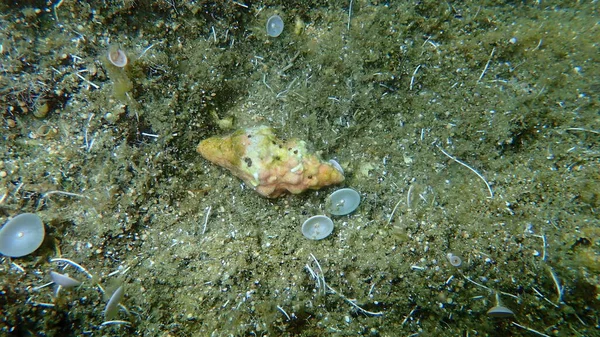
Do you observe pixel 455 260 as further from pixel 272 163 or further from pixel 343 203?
pixel 272 163

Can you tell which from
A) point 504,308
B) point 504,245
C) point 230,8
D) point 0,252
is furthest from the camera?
point 230,8

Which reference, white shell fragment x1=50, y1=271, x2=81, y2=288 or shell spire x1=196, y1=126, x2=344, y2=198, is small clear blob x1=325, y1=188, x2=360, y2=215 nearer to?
shell spire x1=196, y1=126, x2=344, y2=198

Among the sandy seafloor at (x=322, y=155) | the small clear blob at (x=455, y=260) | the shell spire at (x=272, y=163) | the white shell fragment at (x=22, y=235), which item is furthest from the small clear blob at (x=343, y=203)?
the white shell fragment at (x=22, y=235)

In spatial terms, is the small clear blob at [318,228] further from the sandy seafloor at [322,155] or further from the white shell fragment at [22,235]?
the white shell fragment at [22,235]

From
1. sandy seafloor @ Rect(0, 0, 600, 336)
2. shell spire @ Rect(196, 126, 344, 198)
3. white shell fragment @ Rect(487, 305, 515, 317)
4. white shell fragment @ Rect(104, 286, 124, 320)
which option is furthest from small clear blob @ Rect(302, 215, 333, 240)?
white shell fragment @ Rect(104, 286, 124, 320)

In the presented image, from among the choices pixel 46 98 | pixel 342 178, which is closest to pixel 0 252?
pixel 46 98

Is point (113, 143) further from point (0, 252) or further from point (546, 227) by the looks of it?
point (546, 227)
